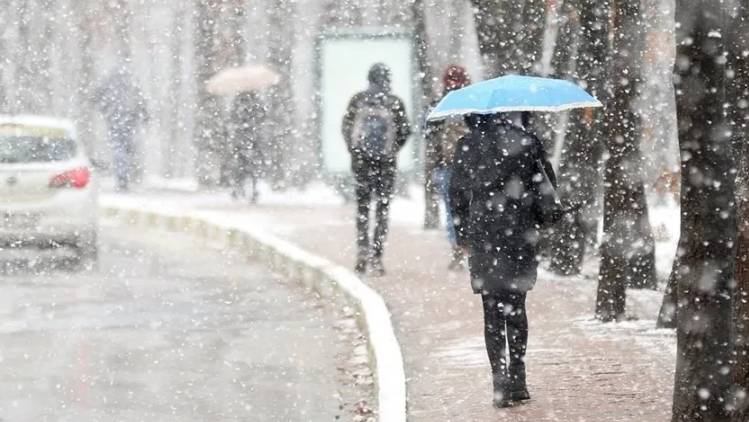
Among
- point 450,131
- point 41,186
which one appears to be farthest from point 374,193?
point 41,186

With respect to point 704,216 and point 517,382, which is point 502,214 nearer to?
point 517,382

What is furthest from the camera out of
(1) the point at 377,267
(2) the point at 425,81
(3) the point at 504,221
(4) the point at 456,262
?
(2) the point at 425,81

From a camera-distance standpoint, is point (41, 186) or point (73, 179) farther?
point (73, 179)

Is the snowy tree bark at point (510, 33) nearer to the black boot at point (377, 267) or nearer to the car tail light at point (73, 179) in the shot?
the black boot at point (377, 267)

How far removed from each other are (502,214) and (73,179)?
30.6 feet

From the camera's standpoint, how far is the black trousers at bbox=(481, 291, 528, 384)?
9125 millimetres

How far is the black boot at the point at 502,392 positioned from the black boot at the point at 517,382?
0.8 inches

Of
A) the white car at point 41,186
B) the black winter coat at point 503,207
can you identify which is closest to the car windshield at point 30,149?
the white car at point 41,186

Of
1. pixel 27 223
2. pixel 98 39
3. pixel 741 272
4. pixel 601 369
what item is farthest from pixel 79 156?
pixel 98 39

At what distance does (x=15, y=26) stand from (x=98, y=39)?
5.65 feet

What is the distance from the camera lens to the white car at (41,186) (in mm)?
17391

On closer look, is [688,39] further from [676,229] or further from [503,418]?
[676,229]

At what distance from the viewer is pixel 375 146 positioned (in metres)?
16.0

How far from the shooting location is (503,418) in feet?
28.9
